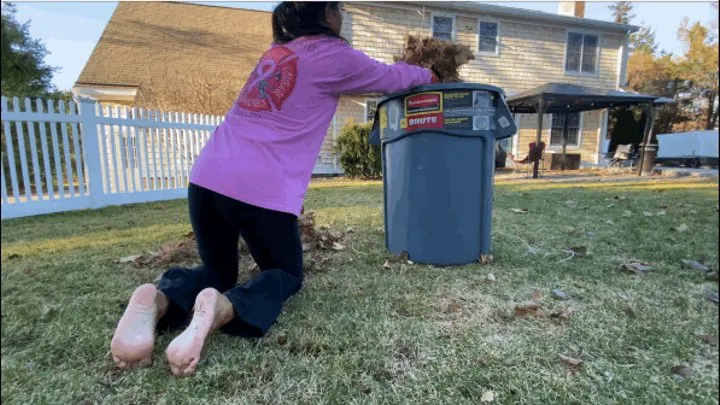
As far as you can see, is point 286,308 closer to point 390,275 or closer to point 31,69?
point 390,275

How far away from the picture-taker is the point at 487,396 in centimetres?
131

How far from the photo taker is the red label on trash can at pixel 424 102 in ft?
7.86

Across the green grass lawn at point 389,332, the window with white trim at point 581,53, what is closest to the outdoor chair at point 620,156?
the window with white trim at point 581,53

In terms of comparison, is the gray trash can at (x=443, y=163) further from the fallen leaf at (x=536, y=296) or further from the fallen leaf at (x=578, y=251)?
the fallen leaf at (x=578, y=251)

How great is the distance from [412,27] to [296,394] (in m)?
12.8

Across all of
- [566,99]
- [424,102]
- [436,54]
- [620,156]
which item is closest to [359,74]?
[424,102]

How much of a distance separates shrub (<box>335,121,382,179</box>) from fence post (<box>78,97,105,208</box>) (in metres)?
8.15

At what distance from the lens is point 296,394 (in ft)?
4.33

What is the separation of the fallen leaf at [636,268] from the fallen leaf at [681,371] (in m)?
1.22

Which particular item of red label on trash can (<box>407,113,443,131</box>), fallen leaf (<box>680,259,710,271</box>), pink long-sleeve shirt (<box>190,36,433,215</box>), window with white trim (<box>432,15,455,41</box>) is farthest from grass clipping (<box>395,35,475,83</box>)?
window with white trim (<box>432,15,455,41</box>)

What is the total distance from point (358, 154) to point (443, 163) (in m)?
7.07

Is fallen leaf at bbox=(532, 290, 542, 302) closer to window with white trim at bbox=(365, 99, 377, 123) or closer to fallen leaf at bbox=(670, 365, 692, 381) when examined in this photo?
fallen leaf at bbox=(670, 365, 692, 381)

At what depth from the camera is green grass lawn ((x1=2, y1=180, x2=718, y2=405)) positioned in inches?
47.6

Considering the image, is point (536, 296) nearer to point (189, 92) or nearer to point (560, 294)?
point (560, 294)
